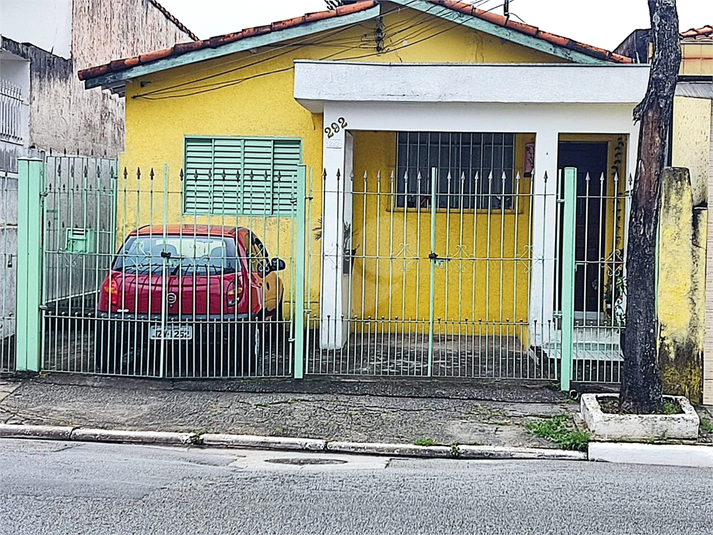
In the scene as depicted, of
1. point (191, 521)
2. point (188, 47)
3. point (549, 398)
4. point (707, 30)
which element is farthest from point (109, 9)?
point (191, 521)

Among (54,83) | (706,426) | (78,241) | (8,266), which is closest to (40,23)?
(54,83)

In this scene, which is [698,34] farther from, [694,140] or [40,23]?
[40,23]

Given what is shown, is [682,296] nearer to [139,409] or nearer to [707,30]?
[139,409]

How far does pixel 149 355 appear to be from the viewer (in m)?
9.70

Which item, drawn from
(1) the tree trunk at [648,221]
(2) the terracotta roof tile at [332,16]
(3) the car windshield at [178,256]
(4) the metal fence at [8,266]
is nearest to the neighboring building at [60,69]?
(4) the metal fence at [8,266]

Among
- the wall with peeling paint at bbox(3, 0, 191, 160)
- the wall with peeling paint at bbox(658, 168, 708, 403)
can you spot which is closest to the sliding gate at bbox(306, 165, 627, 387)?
the wall with peeling paint at bbox(658, 168, 708, 403)

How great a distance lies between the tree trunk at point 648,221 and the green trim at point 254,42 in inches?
214

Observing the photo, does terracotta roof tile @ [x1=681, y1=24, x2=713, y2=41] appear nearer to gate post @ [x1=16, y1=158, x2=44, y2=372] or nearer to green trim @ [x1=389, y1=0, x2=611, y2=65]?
green trim @ [x1=389, y1=0, x2=611, y2=65]

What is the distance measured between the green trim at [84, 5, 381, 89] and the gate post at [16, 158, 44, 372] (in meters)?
3.28

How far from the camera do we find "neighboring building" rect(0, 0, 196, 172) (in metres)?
12.0

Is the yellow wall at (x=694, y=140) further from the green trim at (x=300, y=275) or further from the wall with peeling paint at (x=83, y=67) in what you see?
the wall with peeling paint at (x=83, y=67)

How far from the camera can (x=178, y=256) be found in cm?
971

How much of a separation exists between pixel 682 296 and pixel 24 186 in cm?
667

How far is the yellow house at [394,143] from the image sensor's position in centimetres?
A: 1109
